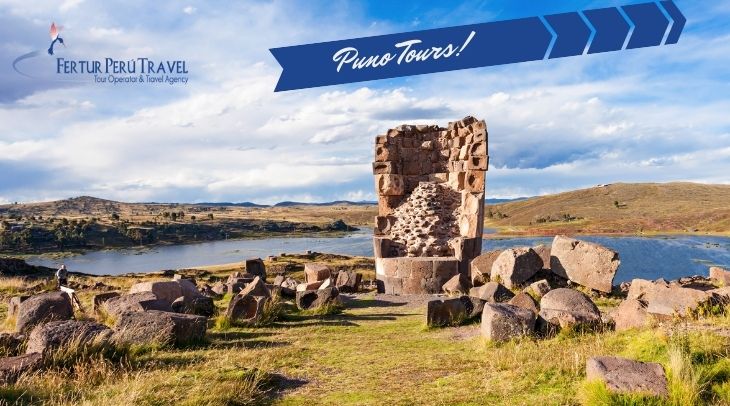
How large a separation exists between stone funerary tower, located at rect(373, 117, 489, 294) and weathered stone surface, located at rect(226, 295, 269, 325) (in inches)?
242

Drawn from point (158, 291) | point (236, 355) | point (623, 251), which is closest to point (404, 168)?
point (158, 291)

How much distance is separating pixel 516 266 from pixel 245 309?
6956mm

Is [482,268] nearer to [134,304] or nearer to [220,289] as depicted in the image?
[220,289]

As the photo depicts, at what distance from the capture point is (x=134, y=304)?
417 inches

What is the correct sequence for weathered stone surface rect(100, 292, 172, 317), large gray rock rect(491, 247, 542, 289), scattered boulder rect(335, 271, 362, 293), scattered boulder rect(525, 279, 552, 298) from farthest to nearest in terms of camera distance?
scattered boulder rect(335, 271, 362, 293)
large gray rock rect(491, 247, 542, 289)
scattered boulder rect(525, 279, 552, 298)
weathered stone surface rect(100, 292, 172, 317)

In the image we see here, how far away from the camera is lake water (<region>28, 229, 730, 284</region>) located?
37.5 meters

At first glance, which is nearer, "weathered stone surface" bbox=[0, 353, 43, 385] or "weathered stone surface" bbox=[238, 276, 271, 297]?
"weathered stone surface" bbox=[0, 353, 43, 385]

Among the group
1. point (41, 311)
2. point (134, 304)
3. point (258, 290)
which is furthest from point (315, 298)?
point (41, 311)

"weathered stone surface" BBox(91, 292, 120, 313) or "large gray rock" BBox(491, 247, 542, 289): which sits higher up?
"large gray rock" BBox(491, 247, 542, 289)

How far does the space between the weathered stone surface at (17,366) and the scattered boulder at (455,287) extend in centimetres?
1063

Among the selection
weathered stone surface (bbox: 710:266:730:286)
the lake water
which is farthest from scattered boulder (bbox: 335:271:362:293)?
the lake water

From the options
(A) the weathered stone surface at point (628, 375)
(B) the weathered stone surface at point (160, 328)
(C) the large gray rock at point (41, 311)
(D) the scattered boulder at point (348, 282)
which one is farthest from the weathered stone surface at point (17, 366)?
(D) the scattered boulder at point (348, 282)

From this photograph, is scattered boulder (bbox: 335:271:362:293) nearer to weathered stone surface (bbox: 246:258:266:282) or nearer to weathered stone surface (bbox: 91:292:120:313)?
weathered stone surface (bbox: 246:258:266:282)

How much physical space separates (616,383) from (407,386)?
7.73ft
